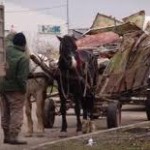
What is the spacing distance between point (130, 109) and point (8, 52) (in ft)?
33.2

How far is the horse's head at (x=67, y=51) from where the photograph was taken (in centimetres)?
1518

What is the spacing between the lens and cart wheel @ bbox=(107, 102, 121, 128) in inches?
647

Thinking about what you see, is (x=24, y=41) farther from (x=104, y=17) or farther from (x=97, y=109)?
(x=104, y=17)

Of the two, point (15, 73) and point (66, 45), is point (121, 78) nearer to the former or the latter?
point (66, 45)

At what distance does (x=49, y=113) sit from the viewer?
17.2 metres

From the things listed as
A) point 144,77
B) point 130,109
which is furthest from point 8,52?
point 130,109

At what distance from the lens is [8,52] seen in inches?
538

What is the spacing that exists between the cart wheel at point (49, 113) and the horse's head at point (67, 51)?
2115 mm

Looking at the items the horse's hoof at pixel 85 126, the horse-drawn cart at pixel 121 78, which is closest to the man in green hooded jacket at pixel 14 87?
the horse's hoof at pixel 85 126

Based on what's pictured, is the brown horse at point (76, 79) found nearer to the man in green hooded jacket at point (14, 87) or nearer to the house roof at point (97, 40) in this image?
the house roof at point (97, 40)

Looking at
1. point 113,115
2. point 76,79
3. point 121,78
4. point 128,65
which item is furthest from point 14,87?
point 128,65

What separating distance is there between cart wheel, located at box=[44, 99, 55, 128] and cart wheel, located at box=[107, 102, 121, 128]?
1409mm

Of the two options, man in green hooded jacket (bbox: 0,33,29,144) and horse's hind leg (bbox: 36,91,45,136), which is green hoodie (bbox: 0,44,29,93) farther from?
horse's hind leg (bbox: 36,91,45,136)

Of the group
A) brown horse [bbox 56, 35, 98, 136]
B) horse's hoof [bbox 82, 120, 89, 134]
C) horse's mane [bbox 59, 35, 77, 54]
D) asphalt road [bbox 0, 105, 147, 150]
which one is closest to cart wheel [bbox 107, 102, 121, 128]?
brown horse [bbox 56, 35, 98, 136]
